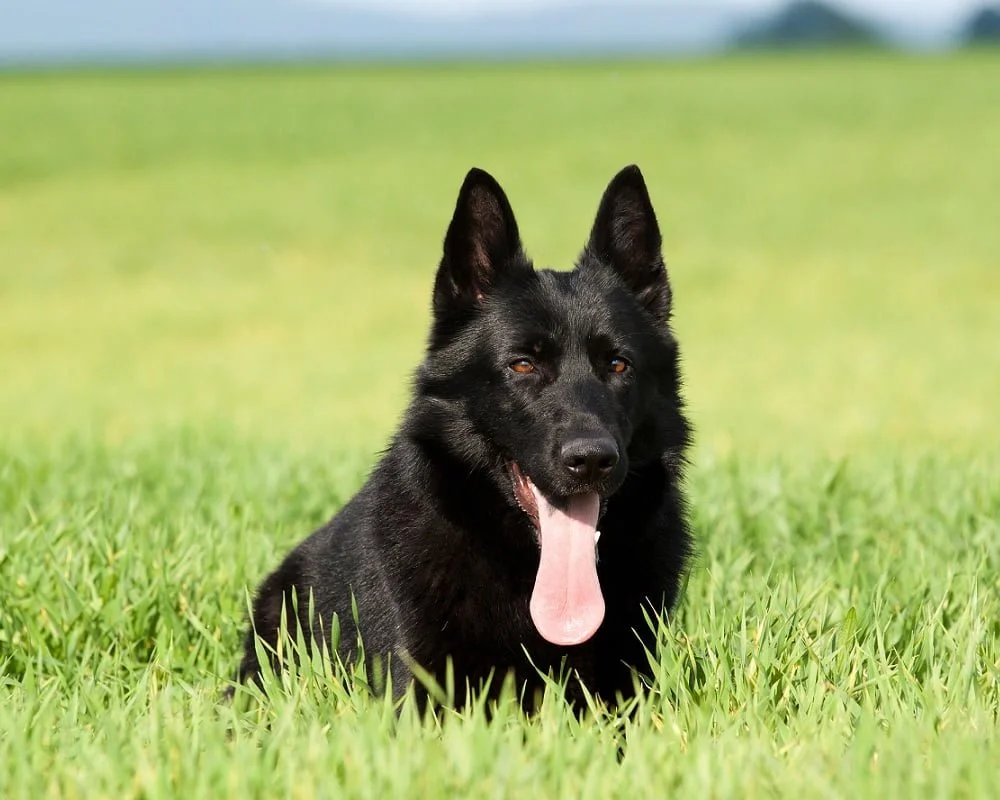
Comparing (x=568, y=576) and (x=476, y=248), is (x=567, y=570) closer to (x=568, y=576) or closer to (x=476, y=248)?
(x=568, y=576)

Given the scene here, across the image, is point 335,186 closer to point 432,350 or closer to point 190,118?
point 190,118

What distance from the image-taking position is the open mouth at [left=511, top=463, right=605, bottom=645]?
11.9 feet

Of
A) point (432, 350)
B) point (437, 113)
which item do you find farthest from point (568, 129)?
point (432, 350)

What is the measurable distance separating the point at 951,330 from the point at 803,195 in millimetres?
11323

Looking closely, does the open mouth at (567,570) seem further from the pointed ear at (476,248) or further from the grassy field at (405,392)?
the pointed ear at (476,248)

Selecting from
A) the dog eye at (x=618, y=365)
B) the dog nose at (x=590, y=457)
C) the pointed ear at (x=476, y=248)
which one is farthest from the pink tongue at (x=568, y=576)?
the pointed ear at (x=476, y=248)

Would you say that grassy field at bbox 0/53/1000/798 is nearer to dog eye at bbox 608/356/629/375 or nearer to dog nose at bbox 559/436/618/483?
dog nose at bbox 559/436/618/483

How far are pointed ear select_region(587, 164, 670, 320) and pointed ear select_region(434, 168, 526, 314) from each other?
321 mm

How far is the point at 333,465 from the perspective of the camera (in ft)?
24.3

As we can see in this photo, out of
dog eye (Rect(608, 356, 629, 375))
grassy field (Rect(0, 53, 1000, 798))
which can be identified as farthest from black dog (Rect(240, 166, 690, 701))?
grassy field (Rect(0, 53, 1000, 798))

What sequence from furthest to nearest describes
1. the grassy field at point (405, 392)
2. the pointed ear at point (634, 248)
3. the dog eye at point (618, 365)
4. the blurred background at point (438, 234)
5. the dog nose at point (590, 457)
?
the blurred background at point (438, 234)
the pointed ear at point (634, 248)
the dog eye at point (618, 365)
the dog nose at point (590, 457)
the grassy field at point (405, 392)

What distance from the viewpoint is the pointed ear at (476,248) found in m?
3.98

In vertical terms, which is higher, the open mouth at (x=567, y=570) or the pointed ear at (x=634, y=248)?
the pointed ear at (x=634, y=248)

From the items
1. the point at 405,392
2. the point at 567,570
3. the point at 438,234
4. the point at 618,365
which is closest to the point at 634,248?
the point at 618,365
